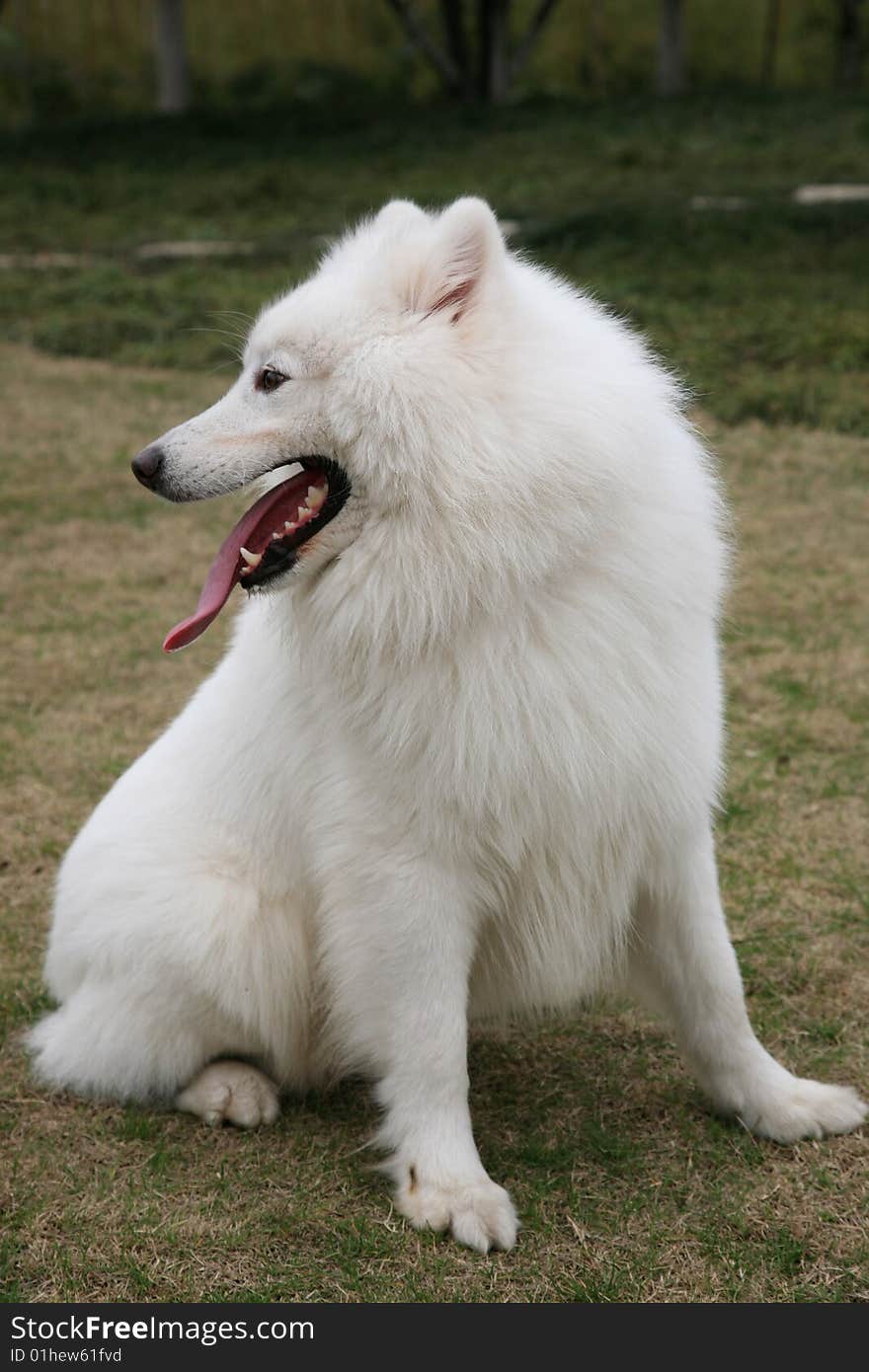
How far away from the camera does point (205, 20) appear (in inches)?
988

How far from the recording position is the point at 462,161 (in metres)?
15.6

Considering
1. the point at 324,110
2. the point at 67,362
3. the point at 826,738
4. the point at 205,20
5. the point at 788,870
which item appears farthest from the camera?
the point at 205,20

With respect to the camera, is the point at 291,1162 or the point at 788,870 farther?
the point at 788,870

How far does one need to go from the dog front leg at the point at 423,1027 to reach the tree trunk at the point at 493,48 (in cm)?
2068

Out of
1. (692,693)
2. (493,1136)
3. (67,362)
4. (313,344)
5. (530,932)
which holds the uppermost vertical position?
(313,344)

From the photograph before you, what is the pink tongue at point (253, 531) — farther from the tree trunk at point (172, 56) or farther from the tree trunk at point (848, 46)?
the tree trunk at point (848, 46)

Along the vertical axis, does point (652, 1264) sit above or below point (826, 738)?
above

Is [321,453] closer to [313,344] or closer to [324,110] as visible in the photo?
[313,344]

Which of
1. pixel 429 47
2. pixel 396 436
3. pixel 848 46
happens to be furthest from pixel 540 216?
pixel 848 46

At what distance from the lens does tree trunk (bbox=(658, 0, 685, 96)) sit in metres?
21.7

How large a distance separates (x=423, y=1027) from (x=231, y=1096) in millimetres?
597

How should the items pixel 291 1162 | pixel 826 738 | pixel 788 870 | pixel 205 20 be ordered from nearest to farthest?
pixel 291 1162 < pixel 788 870 < pixel 826 738 < pixel 205 20
